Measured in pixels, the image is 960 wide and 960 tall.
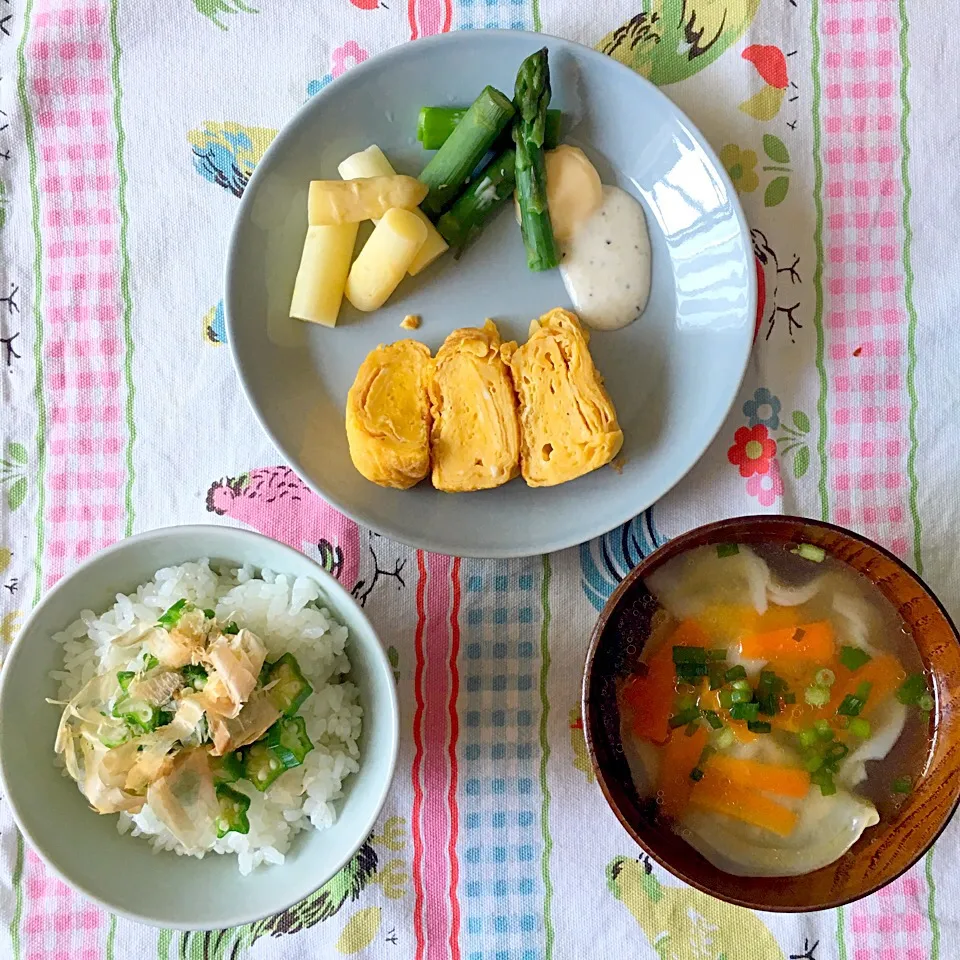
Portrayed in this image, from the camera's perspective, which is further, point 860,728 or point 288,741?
point 860,728

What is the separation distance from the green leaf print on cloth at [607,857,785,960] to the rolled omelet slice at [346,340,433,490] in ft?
2.99

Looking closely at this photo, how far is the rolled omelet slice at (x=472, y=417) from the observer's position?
1.79 metres

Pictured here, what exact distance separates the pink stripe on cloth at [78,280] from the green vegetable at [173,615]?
40 cm

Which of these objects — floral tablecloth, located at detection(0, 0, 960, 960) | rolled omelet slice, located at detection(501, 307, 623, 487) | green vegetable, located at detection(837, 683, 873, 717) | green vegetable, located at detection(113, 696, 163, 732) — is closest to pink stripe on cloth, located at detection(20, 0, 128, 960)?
floral tablecloth, located at detection(0, 0, 960, 960)

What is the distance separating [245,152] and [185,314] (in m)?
0.36

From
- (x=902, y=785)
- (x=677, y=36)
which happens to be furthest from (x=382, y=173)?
(x=902, y=785)

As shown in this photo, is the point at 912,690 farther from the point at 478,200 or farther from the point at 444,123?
the point at 444,123

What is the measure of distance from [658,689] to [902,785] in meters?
0.49

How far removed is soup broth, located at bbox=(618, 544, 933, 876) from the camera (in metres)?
1.72

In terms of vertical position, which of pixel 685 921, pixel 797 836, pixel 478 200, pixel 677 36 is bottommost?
pixel 685 921

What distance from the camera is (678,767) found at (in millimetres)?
1725

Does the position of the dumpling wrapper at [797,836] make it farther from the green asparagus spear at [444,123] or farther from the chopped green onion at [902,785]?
the green asparagus spear at [444,123]

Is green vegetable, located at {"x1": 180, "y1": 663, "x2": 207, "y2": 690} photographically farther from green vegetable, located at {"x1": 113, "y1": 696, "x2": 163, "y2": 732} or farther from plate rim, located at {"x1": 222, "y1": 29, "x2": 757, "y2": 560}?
plate rim, located at {"x1": 222, "y1": 29, "x2": 757, "y2": 560}

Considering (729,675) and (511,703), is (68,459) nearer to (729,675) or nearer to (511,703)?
(511,703)
